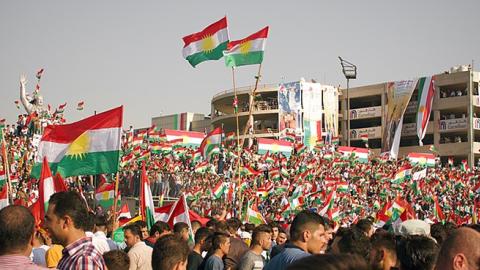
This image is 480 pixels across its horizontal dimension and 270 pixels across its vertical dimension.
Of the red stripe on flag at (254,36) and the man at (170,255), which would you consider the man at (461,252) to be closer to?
the man at (170,255)

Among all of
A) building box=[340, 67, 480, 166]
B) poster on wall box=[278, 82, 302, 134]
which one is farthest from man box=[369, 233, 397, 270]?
building box=[340, 67, 480, 166]

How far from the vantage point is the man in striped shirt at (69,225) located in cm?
455

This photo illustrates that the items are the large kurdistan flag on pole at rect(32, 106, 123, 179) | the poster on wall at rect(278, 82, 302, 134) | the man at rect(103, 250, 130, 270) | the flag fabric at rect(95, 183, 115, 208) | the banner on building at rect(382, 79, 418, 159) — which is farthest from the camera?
the poster on wall at rect(278, 82, 302, 134)

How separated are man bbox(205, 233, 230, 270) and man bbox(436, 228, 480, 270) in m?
4.18

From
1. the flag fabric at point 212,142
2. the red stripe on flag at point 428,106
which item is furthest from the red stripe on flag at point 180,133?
the red stripe on flag at point 428,106

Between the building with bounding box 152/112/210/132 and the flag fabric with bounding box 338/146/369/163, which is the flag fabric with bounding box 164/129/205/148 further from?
the building with bounding box 152/112/210/132

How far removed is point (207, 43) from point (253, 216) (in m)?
6.81

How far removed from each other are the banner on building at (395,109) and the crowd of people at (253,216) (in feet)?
31.6

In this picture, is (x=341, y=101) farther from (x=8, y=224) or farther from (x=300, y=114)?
(x=8, y=224)

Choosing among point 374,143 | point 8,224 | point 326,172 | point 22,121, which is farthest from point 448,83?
point 8,224

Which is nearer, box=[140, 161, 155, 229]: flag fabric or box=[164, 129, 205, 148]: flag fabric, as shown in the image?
box=[140, 161, 155, 229]: flag fabric

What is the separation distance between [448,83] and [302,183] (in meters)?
36.5

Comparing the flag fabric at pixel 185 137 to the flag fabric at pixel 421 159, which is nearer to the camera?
the flag fabric at pixel 185 137

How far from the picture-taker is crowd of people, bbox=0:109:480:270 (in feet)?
14.8
